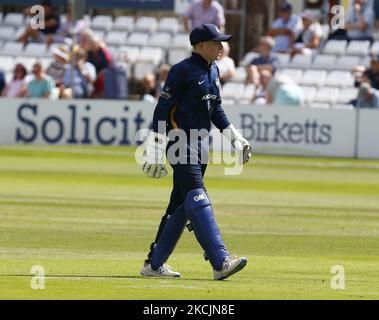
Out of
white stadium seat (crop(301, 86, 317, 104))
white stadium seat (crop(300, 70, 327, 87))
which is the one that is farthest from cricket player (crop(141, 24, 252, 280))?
white stadium seat (crop(300, 70, 327, 87))

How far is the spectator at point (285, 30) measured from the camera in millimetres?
31094

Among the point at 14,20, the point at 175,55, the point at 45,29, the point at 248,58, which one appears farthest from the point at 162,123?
the point at 14,20

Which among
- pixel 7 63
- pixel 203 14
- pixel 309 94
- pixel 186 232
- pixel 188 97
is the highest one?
pixel 188 97

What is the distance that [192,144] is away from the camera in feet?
35.4

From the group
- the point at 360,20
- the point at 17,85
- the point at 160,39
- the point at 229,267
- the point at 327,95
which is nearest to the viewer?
the point at 229,267

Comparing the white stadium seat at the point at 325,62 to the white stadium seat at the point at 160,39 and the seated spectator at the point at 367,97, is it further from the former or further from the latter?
the white stadium seat at the point at 160,39

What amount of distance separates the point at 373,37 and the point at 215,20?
11.7ft

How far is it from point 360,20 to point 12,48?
850 centimetres

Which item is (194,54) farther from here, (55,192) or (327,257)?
(55,192)

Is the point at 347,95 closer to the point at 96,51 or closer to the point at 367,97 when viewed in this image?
the point at 367,97

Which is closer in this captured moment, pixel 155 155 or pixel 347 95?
pixel 155 155

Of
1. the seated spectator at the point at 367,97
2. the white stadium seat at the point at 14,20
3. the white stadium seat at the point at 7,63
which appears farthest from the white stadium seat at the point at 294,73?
the white stadium seat at the point at 14,20

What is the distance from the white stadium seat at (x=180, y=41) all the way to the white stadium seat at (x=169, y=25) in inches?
25.2

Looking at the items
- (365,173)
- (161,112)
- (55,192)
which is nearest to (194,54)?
(161,112)
